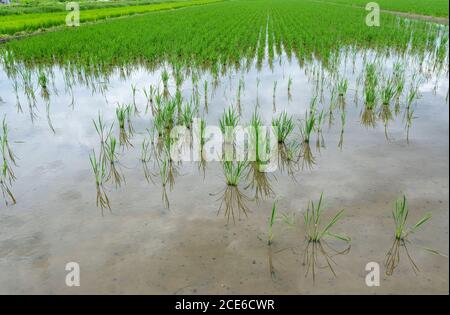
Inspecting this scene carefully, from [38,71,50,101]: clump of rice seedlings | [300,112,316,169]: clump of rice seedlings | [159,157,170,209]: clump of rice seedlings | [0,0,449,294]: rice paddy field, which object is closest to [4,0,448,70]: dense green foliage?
[38,71,50,101]: clump of rice seedlings

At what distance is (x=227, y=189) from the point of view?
10.5 ft

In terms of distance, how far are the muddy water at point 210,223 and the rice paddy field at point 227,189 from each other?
0.01 m

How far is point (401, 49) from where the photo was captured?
916 cm

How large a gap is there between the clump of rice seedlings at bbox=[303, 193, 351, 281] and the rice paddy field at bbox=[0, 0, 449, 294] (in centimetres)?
1

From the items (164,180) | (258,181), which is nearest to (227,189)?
(258,181)

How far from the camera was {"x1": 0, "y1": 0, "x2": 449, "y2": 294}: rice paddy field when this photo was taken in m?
2.25

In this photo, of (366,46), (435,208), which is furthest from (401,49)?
(435,208)

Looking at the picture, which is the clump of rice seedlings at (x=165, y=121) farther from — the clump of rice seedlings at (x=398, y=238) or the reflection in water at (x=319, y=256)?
the clump of rice seedlings at (x=398, y=238)

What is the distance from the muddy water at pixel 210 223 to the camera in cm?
219

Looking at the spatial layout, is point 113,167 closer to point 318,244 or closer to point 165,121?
point 165,121

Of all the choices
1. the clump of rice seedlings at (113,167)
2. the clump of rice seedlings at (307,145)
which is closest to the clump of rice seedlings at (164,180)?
the clump of rice seedlings at (113,167)

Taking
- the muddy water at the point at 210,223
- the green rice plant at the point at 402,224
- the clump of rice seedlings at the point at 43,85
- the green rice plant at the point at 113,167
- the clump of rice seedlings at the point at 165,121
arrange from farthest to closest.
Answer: the clump of rice seedlings at the point at 43,85 < the clump of rice seedlings at the point at 165,121 < the green rice plant at the point at 113,167 < the green rice plant at the point at 402,224 < the muddy water at the point at 210,223
